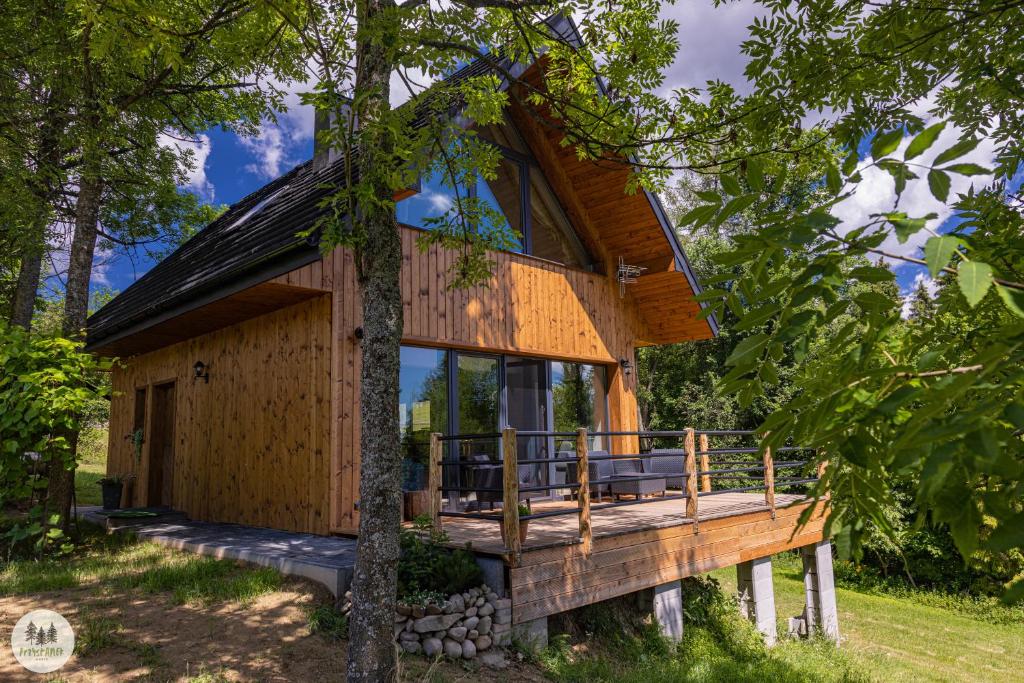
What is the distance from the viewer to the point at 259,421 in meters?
8.76

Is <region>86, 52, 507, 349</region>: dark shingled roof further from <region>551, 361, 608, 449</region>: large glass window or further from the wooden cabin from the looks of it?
<region>551, 361, 608, 449</region>: large glass window

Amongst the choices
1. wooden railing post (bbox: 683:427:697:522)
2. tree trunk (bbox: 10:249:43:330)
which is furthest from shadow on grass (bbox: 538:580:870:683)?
tree trunk (bbox: 10:249:43:330)

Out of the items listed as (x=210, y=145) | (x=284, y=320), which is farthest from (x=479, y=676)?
(x=210, y=145)

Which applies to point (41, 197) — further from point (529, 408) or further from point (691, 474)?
point (691, 474)

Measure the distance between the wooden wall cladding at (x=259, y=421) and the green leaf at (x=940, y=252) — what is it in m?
7.14

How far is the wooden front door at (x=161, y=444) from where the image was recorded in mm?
11633

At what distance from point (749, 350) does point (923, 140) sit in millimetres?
510

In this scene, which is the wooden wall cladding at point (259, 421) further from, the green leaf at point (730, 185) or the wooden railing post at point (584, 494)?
the green leaf at point (730, 185)

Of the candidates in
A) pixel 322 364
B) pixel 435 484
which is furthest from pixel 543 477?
pixel 435 484

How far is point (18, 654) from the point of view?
4.39 meters

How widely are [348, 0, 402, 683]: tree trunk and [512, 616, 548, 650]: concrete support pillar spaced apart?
180 centimetres

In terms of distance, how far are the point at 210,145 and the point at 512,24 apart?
10396 millimetres

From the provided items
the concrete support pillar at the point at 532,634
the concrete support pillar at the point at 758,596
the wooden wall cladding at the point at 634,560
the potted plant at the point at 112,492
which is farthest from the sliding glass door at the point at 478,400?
the potted plant at the point at 112,492

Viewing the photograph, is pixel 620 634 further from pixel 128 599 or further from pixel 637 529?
pixel 128 599
